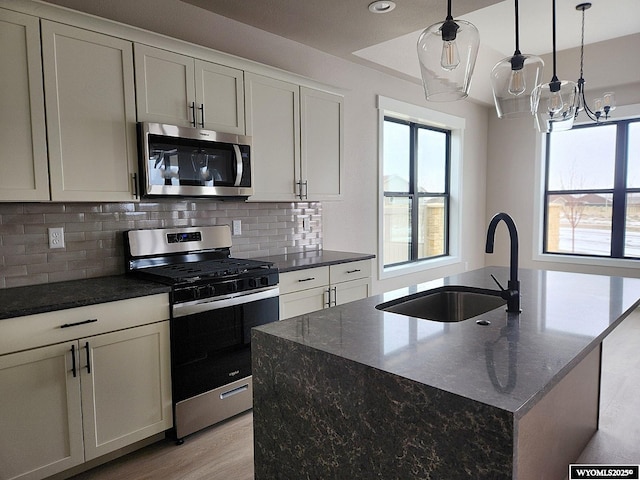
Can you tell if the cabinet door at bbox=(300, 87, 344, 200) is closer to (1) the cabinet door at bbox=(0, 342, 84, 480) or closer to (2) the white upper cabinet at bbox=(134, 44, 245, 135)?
(2) the white upper cabinet at bbox=(134, 44, 245, 135)

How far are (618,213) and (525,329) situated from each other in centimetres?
506

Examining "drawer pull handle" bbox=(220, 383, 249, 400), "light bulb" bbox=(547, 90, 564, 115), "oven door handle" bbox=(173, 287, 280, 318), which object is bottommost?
"drawer pull handle" bbox=(220, 383, 249, 400)

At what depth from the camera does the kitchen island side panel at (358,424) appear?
0.99 meters

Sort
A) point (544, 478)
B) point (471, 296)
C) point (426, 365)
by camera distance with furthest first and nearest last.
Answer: point (471, 296) < point (544, 478) < point (426, 365)

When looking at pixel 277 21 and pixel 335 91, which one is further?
pixel 335 91

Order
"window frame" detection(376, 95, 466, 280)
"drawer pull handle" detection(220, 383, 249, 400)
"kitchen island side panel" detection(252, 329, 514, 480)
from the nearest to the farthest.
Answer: "kitchen island side panel" detection(252, 329, 514, 480)
"drawer pull handle" detection(220, 383, 249, 400)
"window frame" detection(376, 95, 466, 280)

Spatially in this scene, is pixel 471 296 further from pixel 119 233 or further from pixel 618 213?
pixel 618 213

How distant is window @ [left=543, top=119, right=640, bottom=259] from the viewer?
538 centimetres

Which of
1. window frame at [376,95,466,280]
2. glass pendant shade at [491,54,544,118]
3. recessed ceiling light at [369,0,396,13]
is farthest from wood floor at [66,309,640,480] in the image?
recessed ceiling light at [369,0,396,13]

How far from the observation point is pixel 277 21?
3137 millimetres

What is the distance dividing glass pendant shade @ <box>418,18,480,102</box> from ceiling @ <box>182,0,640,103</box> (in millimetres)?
1443

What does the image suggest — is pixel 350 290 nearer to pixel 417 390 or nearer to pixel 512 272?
pixel 512 272

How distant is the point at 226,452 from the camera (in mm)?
2330

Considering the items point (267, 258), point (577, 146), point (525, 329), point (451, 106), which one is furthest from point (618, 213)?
point (525, 329)
